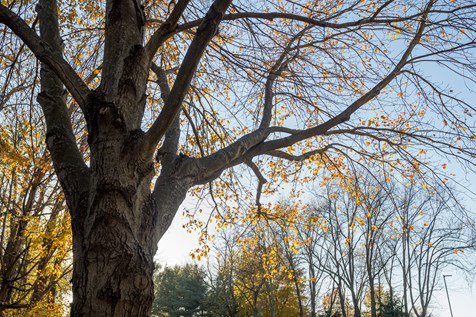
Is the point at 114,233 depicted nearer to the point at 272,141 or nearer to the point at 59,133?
the point at 59,133

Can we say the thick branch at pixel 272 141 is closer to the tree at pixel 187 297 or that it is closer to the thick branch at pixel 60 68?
the thick branch at pixel 60 68

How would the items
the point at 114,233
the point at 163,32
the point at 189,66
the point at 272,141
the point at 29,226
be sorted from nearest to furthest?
the point at 114,233, the point at 189,66, the point at 163,32, the point at 272,141, the point at 29,226

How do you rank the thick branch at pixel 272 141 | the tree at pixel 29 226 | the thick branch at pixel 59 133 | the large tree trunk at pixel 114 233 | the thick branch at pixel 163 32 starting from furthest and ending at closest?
the tree at pixel 29 226 < the thick branch at pixel 272 141 < the thick branch at pixel 163 32 < the thick branch at pixel 59 133 < the large tree trunk at pixel 114 233

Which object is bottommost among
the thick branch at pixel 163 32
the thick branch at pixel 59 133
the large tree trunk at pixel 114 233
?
the large tree trunk at pixel 114 233

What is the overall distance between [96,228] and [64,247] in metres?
6.61

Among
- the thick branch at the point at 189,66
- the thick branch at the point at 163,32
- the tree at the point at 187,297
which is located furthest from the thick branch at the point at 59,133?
the tree at the point at 187,297

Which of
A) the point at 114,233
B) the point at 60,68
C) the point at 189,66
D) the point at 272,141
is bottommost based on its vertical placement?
the point at 114,233

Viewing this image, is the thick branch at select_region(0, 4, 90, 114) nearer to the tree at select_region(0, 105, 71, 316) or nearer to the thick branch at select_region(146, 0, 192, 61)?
the thick branch at select_region(146, 0, 192, 61)

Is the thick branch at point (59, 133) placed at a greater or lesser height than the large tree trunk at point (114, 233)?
greater

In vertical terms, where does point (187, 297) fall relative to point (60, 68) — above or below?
below

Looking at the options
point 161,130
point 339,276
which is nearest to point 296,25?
point 161,130

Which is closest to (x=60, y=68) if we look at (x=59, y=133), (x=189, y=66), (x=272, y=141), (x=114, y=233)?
(x=59, y=133)

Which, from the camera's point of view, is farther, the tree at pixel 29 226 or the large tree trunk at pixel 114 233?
the tree at pixel 29 226

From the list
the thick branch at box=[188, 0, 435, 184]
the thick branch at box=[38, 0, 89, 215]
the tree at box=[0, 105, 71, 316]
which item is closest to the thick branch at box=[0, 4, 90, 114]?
the thick branch at box=[38, 0, 89, 215]
